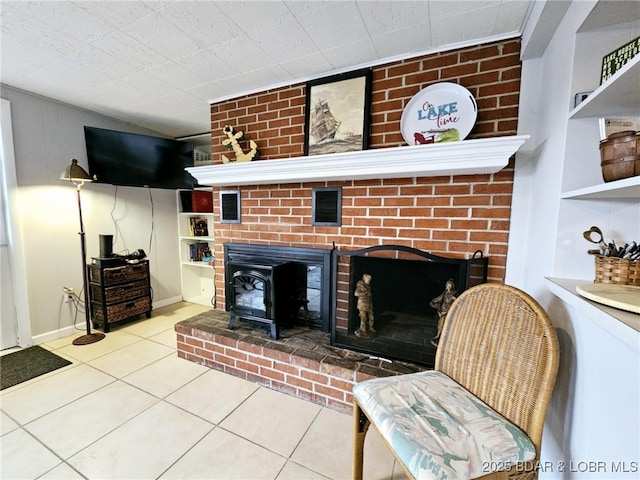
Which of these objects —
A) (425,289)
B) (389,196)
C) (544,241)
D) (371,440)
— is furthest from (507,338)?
(389,196)

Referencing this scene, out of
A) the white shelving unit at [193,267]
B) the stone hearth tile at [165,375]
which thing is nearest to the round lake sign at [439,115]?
the stone hearth tile at [165,375]

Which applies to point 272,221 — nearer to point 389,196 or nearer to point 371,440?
point 389,196

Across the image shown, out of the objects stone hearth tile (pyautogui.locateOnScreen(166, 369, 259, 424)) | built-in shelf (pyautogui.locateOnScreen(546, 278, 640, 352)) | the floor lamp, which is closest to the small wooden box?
built-in shelf (pyautogui.locateOnScreen(546, 278, 640, 352))

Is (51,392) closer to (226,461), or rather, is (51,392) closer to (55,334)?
(55,334)

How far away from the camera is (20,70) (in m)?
1.86

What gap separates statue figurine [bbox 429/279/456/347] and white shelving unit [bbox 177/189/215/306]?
2.68m

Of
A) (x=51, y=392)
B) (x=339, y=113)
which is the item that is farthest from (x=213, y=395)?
(x=339, y=113)

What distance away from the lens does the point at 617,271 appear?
817 millimetres

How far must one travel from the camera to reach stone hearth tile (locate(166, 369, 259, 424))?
1.58 m

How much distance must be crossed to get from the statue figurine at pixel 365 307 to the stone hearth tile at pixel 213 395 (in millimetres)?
830

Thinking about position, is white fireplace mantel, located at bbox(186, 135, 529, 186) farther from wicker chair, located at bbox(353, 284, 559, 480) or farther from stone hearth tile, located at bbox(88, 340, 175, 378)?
stone hearth tile, located at bbox(88, 340, 175, 378)

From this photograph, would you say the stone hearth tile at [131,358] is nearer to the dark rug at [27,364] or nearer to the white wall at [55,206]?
the dark rug at [27,364]

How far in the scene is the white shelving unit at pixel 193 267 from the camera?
342 centimetres

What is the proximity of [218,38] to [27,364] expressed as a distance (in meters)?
2.74
